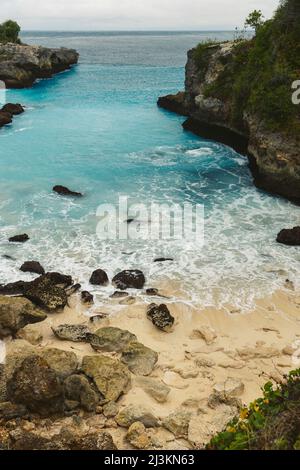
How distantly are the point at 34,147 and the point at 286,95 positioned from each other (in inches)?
817

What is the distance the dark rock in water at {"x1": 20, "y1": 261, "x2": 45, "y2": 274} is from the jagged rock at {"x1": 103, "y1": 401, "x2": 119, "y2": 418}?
25.5ft

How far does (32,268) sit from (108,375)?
732 cm

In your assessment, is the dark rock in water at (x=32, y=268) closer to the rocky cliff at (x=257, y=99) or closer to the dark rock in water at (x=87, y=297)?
the dark rock in water at (x=87, y=297)

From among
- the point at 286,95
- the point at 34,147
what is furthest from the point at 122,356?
the point at 34,147

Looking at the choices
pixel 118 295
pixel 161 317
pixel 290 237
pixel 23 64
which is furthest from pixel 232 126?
pixel 23 64

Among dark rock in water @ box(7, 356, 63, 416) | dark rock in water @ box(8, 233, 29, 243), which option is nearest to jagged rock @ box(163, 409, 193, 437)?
dark rock in water @ box(7, 356, 63, 416)

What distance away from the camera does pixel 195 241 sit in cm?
2053

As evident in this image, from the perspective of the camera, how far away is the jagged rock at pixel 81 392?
1117 cm

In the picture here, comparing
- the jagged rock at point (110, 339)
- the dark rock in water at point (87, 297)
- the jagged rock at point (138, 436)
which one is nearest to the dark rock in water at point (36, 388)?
the jagged rock at point (138, 436)

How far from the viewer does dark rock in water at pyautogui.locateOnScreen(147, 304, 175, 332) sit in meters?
14.5

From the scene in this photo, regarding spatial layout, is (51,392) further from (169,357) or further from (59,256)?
(59,256)

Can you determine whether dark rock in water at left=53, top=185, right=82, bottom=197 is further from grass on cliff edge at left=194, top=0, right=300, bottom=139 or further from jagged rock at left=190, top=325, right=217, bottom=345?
jagged rock at left=190, top=325, right=217, bottom=345

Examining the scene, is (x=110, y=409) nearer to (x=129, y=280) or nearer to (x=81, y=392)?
(x=81, y=392)

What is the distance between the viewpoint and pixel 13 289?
16391 mm
